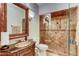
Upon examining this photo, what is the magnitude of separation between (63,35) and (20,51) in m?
0.56

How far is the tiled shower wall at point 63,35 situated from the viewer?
1832 mm

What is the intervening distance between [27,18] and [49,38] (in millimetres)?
373

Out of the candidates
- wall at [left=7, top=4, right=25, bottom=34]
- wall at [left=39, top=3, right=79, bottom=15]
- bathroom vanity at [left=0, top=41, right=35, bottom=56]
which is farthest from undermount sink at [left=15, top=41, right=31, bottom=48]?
wall at [left=39, top=3, right=79, bottom=15]

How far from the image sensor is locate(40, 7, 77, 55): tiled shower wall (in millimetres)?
1832

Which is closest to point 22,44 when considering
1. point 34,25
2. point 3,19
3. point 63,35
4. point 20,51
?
point 20,51

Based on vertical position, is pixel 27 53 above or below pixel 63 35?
below

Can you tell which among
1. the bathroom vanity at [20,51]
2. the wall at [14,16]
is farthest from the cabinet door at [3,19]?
the bathroom vanity at [20,51]

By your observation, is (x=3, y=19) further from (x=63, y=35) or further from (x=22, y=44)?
(x=63, y=35)

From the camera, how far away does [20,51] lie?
1.82 meters

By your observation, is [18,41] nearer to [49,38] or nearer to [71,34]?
[49,38]

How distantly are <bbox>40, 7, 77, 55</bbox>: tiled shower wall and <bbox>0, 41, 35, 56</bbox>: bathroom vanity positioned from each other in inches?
6.4

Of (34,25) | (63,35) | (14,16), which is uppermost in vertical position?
(14,16)

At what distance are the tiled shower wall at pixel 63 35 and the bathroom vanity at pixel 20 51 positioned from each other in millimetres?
163

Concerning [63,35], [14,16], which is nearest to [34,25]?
[14,16]
